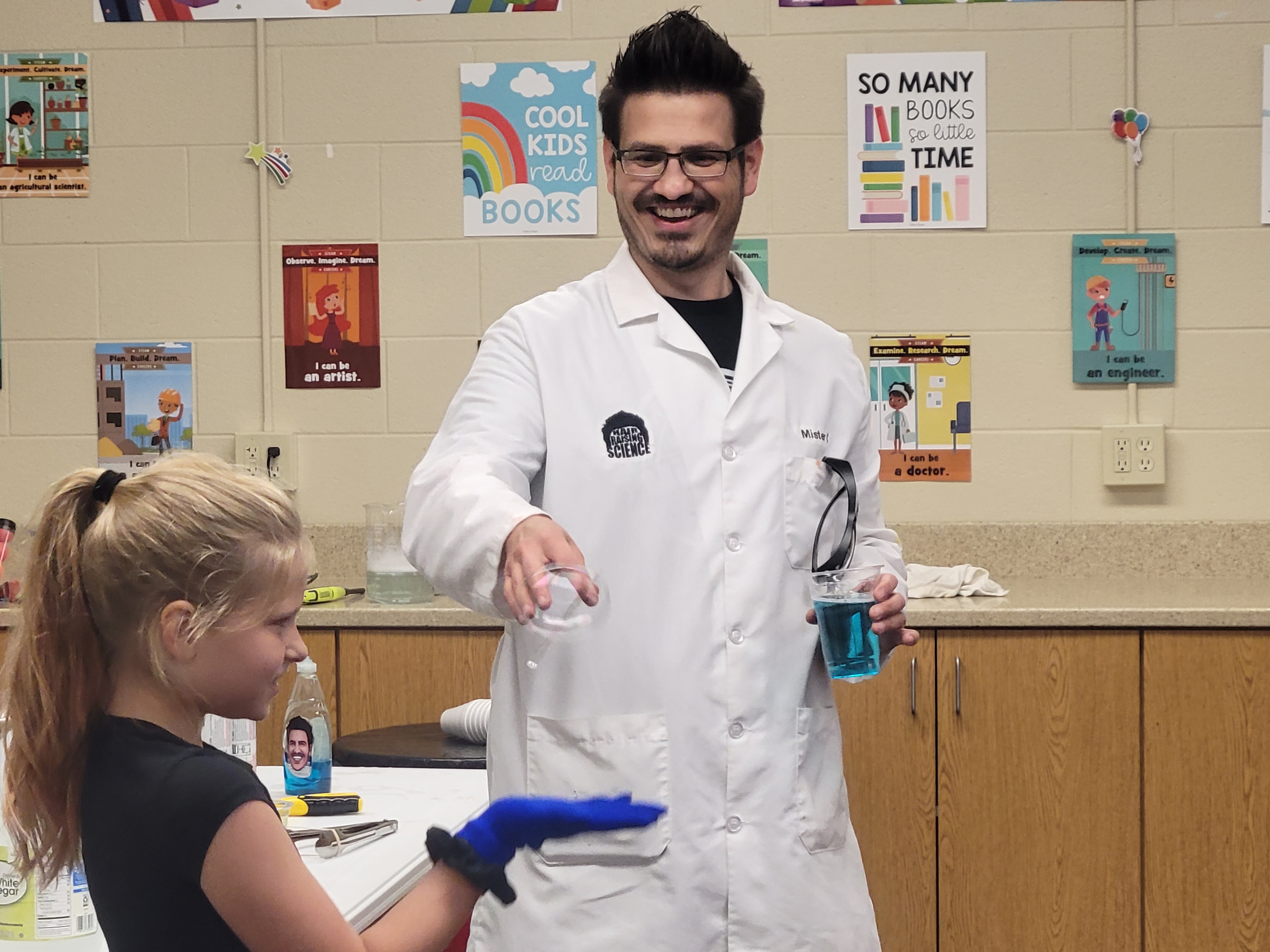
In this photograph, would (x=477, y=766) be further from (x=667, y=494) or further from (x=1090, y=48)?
(x=1090, y=48)

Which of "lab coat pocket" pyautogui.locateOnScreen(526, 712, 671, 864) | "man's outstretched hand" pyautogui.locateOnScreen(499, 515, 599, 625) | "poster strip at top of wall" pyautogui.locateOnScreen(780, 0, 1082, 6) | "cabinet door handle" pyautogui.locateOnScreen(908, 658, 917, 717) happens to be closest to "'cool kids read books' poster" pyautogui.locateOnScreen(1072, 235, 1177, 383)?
"poster strip at top of wall" pyautogui.locateOnScreen(780, 0, 1082, 6)

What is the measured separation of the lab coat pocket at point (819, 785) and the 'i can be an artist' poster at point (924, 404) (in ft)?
6.15

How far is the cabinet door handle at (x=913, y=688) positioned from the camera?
9.46 feet

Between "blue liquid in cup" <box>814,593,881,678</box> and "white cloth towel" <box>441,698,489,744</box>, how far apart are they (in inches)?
37.8

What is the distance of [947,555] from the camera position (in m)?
3.48

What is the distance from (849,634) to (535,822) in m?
0.71

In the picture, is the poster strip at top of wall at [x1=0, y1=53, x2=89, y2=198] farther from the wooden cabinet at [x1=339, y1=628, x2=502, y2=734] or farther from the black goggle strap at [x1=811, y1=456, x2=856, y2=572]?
the black goggle strap at [x1=811, y1=456, x2=856, y2=572]

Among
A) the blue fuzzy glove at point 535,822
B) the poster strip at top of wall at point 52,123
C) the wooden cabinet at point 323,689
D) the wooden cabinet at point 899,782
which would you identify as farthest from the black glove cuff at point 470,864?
the poster strip at top of wall at point 52,123

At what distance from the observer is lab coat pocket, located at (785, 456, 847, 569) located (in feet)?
5.62

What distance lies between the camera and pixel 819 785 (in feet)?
5.48

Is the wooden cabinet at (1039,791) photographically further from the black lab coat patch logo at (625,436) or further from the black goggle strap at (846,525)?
the black lab coat patch logo at (625,436)

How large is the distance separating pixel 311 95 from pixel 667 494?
93.2 inches

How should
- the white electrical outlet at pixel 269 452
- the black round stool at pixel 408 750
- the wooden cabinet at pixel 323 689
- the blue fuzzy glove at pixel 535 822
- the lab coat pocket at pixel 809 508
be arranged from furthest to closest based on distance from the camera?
1. the white electrical outlet at pixel 269 452
2. the wooden cabinet at pixel 323 689
3. the black round stool at pixel 408 750
4. the lab coat pocket at pixel 809 508
5. the blue fuzzy glove at pixel 535 822

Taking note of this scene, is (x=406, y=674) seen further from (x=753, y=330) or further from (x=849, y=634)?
(x=849, y=634)
